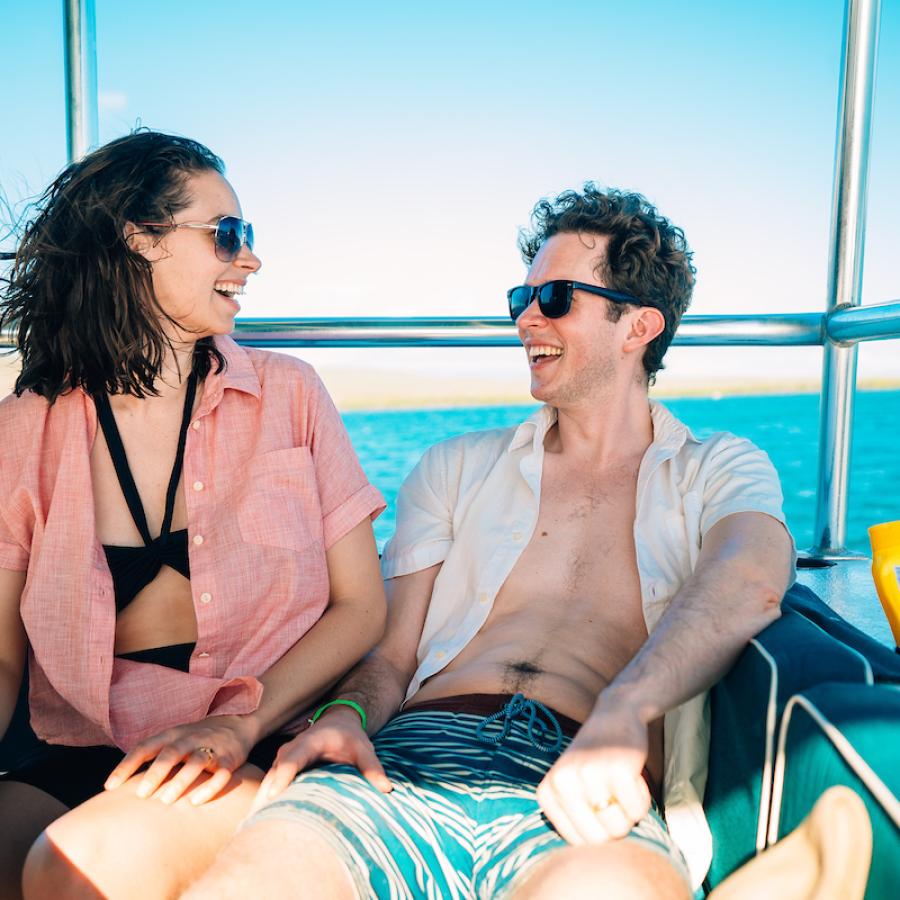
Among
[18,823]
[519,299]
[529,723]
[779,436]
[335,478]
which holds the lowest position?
[779,436]

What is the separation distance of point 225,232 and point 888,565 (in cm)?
131

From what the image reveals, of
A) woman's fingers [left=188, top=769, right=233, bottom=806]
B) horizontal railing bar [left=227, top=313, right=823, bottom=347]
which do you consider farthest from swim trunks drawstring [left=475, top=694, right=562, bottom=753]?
horizontal railing bar [left=227, top=313, right=823, bottom=347]

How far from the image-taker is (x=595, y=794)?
118 centimetres

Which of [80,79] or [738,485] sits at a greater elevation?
→ [80,79]

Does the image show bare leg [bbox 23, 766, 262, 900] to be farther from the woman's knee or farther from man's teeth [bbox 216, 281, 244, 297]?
man's teeth [bbox 216, 281, 244, 297]

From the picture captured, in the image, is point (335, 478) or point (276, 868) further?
point (335, 478)

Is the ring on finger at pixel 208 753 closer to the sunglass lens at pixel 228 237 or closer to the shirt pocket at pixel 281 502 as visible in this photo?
the shirt pocket at pixel 281 502

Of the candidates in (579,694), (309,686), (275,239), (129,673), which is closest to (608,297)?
(579,694)

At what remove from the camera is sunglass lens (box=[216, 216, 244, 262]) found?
1.68 meters

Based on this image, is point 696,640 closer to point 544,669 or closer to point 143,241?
point 544,669

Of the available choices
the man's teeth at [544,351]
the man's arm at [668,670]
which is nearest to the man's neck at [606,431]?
the man's teeth at [544,351]

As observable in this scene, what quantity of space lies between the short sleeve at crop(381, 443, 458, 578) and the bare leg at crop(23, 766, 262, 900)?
2.49 ft

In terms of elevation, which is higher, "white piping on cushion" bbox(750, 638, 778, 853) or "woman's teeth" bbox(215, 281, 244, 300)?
"woman's teeth" bbox(215, 281, 244, 300)

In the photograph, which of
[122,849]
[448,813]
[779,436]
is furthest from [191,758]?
[779,436]
